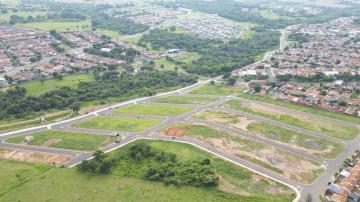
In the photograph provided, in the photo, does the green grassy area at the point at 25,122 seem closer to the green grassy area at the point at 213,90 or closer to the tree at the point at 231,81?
the green grassy area at the point at 213,90

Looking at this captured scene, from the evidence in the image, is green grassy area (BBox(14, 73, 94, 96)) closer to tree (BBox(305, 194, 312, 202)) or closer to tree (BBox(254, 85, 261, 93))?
tree (BBox(254, 85, 261, 93))

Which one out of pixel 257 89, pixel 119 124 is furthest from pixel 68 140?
pixel 257 89

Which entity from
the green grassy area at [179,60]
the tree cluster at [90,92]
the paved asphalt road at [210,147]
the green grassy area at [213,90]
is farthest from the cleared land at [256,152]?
the green grassy area at [179,60]

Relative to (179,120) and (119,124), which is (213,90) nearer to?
(179,120)

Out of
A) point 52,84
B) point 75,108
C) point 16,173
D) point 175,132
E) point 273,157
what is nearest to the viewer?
point 16,173

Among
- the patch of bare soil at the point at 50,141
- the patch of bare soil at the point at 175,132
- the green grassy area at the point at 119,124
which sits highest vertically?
the green grassy area at the point at 119,124

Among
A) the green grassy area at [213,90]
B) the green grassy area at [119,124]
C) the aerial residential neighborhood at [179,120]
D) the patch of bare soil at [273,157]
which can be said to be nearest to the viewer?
the aerial residential neighborhood at [179,120]

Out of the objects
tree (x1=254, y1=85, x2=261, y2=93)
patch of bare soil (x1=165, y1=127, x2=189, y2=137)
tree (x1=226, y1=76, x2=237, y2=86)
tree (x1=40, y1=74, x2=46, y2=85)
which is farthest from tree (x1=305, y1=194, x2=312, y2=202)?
tree (x1=40, y1=74, x2=46, y2=85)
